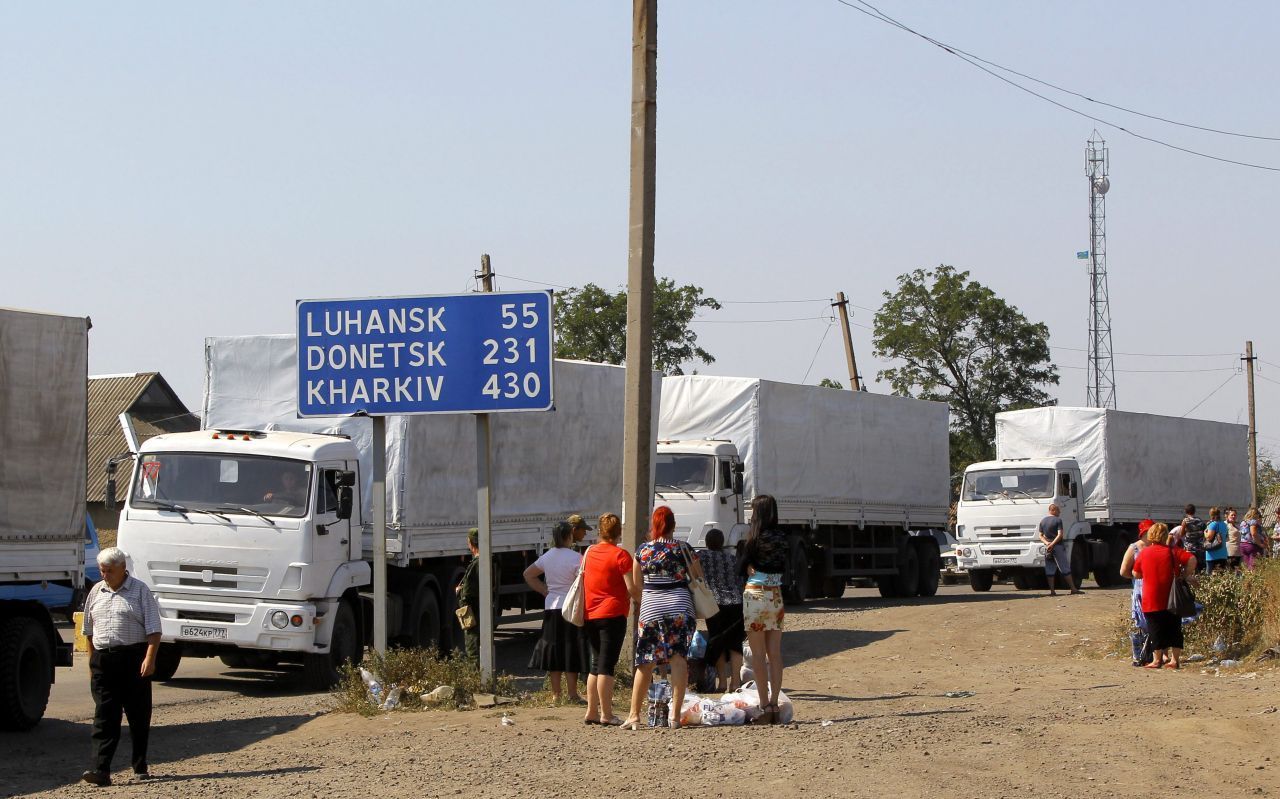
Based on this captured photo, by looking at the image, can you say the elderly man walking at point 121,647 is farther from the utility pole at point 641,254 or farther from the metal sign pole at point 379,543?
the utility pole at point 641,254

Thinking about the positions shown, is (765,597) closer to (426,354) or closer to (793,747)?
(793,747)

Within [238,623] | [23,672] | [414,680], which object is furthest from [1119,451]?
[23,672]

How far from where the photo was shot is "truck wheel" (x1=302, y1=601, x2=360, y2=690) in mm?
15383

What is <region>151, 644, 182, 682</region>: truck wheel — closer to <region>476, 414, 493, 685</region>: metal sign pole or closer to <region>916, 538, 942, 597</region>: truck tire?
<region>476, 414, 493, 685</region>: metal sign pole

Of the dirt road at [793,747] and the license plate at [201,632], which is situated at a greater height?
the license plate at [201,632]

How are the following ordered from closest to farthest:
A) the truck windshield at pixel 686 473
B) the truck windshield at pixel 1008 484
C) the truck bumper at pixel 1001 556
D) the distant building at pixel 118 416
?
the truck windshield at pixel 686 473, the truck bumper at pixel 1001 556, the truck windshield at pixel 1008 484, the distant building at pixel 118 416

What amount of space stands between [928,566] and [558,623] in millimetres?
19755

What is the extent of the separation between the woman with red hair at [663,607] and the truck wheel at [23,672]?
5051 millimetres

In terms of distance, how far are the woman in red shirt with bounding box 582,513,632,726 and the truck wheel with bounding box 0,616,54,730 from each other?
184 inches

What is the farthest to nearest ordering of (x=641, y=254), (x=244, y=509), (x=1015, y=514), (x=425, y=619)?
(x=1015, y=514)
(x=425, y=619)
(x=244, y=509)
(x=641, y=254)

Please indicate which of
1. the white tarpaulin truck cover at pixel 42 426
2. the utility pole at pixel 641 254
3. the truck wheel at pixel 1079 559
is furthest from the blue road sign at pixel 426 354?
the truck wheel at pixel 1079 559

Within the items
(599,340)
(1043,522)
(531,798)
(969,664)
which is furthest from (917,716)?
(599,340)

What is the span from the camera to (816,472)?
2753 centimetres

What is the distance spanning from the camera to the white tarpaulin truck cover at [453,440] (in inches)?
666
